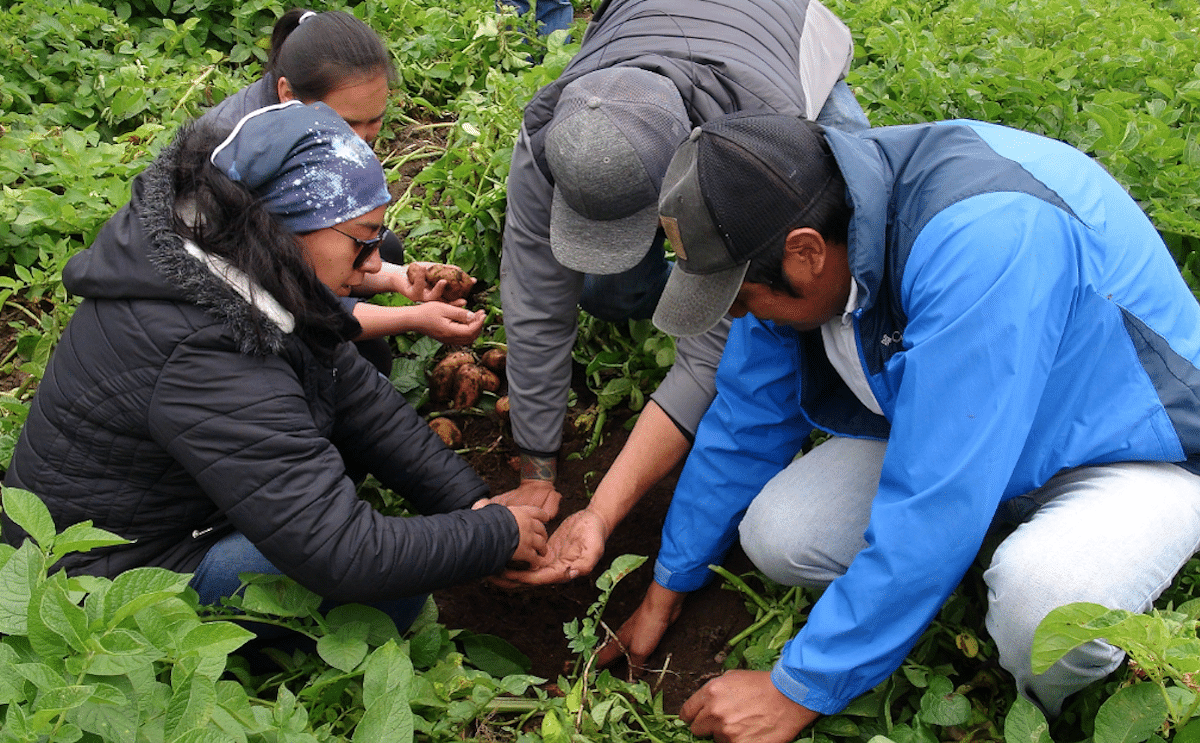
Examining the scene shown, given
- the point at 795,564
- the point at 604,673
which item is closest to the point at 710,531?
the point at 795,564

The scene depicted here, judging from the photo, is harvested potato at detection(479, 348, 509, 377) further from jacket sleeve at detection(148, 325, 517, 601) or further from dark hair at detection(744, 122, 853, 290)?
dark hair at detection(744, 122, 853, 290)

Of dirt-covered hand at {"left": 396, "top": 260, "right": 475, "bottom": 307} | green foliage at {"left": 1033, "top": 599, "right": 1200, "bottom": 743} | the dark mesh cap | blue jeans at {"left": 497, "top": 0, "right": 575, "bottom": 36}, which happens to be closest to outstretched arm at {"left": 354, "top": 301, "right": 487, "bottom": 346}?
dirt-covered hand at {"left": 396, "top": 260, "right": 475, "bottom": 307}

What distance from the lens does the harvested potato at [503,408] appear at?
277cm

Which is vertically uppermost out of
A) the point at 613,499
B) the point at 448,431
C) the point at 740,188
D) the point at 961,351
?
the point at 740,188

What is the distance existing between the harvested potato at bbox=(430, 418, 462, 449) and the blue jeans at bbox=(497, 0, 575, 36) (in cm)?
230

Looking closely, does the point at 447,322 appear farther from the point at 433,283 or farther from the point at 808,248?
the point at 808,248

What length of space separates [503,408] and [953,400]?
1495 mm

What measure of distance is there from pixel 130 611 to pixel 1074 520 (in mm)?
1415

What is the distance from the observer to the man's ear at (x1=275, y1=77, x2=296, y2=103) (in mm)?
2666

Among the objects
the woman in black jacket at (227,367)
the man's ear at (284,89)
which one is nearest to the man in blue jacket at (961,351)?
the woman in black jacket at (227,367)

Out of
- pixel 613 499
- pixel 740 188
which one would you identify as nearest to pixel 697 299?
pixel 740 188

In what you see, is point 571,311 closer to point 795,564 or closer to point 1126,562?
point 795,564

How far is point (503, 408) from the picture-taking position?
9.09 feet

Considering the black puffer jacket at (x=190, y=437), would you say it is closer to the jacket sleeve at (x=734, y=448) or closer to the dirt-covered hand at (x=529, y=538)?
the dirt-covered hand at (x=529, y=538)
